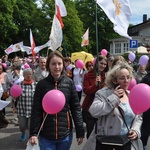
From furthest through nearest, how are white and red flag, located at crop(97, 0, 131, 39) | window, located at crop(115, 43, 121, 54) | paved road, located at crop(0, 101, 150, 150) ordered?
window, located at crop(115, 43, 121, 54)
paved road, located at crop(0, 101, 150, 150)
white and red flag, located at crop(97, 0, 131, 39)

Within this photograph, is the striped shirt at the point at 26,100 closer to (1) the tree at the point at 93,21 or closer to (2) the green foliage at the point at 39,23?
(2) the green foliage at the point at 39,23

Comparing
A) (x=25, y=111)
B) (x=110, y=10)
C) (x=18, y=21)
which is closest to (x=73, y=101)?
(x=110, y=10)

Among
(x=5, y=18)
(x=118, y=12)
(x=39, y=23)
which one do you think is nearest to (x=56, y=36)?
(x=118, y=12)

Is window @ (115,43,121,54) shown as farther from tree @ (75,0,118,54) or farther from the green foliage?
the green foliage

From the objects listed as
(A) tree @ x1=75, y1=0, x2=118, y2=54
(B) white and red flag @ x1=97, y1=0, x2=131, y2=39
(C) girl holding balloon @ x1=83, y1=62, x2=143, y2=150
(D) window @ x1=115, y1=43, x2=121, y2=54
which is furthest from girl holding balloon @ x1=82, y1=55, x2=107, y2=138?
(D) window @ x1=115, y1=43, x2=121, y2=54

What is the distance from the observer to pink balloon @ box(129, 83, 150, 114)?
3193 millimetres

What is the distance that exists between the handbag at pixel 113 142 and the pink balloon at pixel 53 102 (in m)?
0.52

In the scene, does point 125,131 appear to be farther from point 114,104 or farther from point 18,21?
point 18,21

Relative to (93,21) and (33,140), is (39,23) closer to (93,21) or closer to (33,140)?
(93,21)

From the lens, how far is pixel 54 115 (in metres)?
3.49

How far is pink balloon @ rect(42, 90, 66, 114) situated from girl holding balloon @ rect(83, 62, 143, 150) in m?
0.33

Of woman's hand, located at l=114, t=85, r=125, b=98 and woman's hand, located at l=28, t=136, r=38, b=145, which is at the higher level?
woman's hand, located at l=114, t=85, r=125, b=98

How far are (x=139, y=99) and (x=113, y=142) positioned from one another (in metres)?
0.51

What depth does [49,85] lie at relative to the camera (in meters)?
3.53
